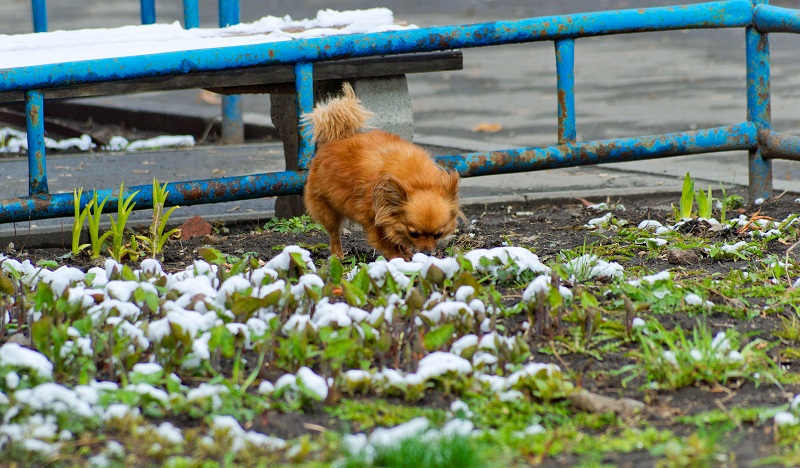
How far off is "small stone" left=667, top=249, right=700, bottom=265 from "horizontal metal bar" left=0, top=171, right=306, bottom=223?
176cm

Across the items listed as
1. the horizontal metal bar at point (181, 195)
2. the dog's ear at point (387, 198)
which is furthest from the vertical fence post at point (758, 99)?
the horizontal metal bar at point (181, 195)

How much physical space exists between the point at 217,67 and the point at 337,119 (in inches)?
23.3

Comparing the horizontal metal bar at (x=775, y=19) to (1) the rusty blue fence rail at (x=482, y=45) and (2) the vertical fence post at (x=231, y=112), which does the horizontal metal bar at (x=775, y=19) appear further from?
(2) the vertical fence post at (x=231, y=112)

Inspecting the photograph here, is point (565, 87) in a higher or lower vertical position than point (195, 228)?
higher

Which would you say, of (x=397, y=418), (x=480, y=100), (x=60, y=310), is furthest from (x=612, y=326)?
(x=480, y=100)

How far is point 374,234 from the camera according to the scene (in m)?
4.57

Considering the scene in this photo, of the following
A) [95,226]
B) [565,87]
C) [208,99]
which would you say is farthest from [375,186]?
[208,99]

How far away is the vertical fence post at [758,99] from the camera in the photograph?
5.54 m

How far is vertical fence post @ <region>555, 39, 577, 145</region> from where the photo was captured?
5215 mm

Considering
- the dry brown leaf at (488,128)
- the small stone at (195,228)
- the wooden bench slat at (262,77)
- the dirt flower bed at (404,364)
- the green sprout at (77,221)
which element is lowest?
the dirt flower bed at (404,364)

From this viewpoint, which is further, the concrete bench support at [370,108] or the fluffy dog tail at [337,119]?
the concrete bench support at [370,108]

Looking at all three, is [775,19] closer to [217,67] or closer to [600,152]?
[600,152]

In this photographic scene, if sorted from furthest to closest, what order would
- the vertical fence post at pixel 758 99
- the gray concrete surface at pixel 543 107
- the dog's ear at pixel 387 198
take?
the gray concrete surface at pixel 543 107, the vertical fence post at pixel 758 99, the dog's ear at pixel 387 198

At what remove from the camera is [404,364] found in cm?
304
